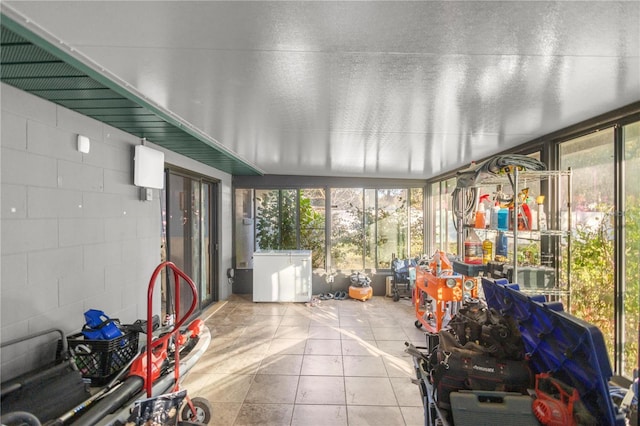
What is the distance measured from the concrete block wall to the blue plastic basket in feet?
9.80

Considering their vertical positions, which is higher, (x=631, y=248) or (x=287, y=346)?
(x=631, y=248)

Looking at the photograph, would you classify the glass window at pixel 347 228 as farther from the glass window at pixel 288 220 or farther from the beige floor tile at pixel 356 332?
the beige floor tile at pixel 356 332

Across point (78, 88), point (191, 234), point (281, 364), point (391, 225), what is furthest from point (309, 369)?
point (391, 225)

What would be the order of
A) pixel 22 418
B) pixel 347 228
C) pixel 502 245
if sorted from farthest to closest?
pixel 347 228 → pixel 502 245 → pixel 22 418

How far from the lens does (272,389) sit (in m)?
2.96

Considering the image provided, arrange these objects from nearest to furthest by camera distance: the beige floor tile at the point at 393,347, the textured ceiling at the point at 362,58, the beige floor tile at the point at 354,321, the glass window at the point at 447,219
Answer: the textured ceiling at the point at 362,58
the beige floor tile at the point at 393,347
the beige floor tile at the point at 354,321
the glass window at the point at 447,219

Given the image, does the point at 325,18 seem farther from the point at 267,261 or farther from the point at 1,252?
the point at 267,261

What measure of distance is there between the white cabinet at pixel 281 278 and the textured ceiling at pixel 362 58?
3.60 meters

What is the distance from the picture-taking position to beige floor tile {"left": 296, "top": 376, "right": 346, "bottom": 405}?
2771mm

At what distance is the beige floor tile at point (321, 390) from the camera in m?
2.77

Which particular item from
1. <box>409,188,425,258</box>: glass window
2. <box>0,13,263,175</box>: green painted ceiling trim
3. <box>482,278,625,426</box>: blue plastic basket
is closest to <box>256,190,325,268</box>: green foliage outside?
<box>409,188,425,258</box>: glass window

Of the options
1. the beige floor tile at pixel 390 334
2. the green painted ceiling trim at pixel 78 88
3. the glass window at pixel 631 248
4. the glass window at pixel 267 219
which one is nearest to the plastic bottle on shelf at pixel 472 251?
the glass window at pixel 631 248

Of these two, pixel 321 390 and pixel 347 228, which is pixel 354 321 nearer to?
pixel 321 390

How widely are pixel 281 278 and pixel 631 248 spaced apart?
4.83 meters
